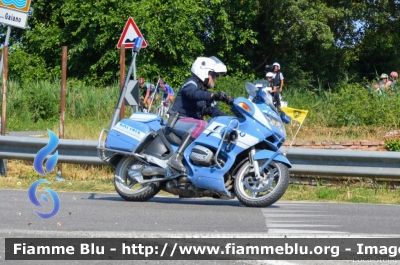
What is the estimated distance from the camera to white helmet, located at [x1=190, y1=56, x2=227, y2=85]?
977cm

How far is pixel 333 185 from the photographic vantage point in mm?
12297

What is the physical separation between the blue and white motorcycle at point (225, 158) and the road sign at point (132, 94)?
12.4ft

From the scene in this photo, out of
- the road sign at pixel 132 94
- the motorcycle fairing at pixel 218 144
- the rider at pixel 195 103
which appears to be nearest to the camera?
the motorcycle fairing at pixel 218 144

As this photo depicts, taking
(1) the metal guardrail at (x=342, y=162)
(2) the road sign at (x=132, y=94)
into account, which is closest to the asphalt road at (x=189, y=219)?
(1) the metal guardrail at (x=342, y=162)

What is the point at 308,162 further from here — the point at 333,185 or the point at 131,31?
the point at 131,31

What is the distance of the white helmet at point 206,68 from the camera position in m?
9.77

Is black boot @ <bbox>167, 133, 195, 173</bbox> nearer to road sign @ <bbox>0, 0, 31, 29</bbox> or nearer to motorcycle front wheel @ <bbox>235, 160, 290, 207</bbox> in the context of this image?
motorcycle front wheel @ <bbox>235, 160, 290, 207</bbox>

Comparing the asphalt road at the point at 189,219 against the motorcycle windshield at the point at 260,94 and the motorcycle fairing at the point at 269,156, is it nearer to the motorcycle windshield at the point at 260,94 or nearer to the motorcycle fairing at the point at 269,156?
the motorcycle fairing at the point at 269,156

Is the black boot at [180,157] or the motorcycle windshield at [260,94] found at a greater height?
the motorcycle windshield at [260,94]

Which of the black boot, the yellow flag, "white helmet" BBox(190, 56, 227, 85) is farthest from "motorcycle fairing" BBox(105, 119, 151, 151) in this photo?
the yellow flag


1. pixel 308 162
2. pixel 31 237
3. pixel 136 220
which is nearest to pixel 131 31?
pixel 308 162

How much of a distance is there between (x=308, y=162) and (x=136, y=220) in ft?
13.8

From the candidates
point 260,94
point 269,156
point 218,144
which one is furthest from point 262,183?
point 260,94

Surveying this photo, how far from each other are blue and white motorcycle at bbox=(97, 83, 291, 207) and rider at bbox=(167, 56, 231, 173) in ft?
0.37
